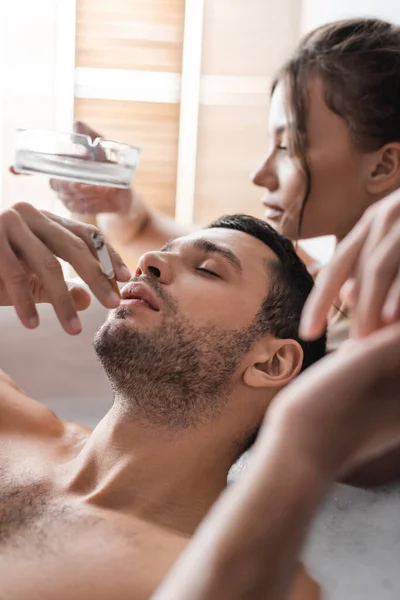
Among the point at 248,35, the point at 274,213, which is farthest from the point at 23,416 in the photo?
the point at 248,35

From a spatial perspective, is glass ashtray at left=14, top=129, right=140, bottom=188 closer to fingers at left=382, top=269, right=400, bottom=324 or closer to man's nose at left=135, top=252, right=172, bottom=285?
man's nose at left=135, top=252, right=172, bottom=285

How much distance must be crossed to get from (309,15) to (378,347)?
9.82 feet

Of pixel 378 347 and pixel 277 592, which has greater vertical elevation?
pixel 378 347

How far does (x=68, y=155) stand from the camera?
1497 millimetres

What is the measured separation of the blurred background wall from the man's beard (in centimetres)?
225

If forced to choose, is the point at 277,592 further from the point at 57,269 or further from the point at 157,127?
the point at 157,127

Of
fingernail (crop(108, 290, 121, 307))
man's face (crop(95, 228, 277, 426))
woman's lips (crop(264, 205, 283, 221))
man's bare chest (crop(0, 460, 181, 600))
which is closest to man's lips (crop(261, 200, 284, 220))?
woman's lips (crop(264, 205, 283, 221))

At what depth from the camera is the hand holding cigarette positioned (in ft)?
3.45

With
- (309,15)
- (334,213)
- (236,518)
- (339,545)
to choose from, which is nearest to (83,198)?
(334,213)

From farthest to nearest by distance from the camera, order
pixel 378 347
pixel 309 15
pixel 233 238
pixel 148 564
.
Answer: pixel 309 15
pixel 233 238
pixel 148 564
pixel 378 347

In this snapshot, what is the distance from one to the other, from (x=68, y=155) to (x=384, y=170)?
0.71m

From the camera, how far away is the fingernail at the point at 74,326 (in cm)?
102

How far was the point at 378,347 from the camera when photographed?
0.53 m

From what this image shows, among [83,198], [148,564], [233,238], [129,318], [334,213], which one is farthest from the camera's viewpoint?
[83,198]
